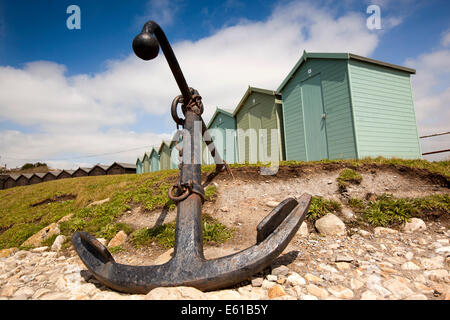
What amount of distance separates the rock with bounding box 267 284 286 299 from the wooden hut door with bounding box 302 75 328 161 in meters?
7.41

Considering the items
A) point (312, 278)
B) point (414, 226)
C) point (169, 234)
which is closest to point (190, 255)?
point (312, 278)

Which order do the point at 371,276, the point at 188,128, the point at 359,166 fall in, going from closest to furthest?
the point at 371,276
the point at 188,128
the point at 359,166

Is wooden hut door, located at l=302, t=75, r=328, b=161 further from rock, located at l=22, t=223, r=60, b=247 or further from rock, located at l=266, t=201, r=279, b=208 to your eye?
rock, located at l=22, t=223, r=60, b=247

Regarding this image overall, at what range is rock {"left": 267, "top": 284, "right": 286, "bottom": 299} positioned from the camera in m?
1.67

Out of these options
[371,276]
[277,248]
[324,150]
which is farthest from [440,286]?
[324,150]

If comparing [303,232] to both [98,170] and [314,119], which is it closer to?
[314,119]

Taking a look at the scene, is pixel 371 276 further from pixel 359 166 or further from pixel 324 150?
pixel 324 150

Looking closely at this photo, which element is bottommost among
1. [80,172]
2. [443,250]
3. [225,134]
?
[443,250]

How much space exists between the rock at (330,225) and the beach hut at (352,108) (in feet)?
17.5

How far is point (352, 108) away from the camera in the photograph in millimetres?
7418

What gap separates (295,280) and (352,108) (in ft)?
23.3

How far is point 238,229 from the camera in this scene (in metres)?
3.08
